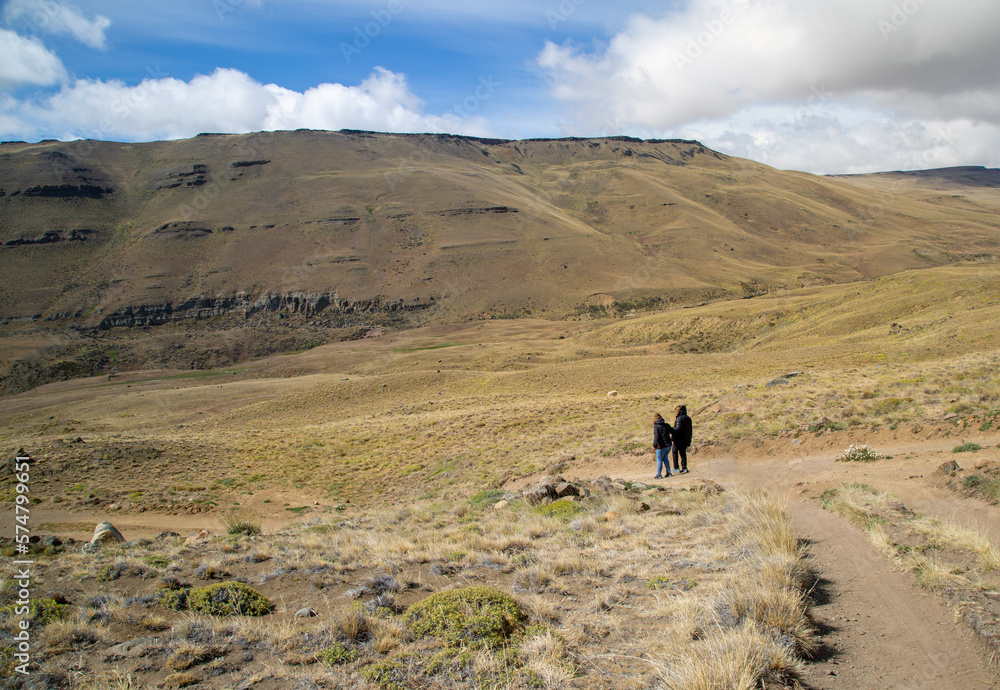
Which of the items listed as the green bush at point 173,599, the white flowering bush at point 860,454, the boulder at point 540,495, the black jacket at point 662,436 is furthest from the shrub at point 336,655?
the white flowering bush at point 860,454

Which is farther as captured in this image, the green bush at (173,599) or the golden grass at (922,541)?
the green bush at (173,599)

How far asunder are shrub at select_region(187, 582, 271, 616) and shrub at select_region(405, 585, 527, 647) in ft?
6.53

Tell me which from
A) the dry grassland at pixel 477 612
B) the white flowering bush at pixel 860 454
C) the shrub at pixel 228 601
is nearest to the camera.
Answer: the dry grassland at pixel 477 612

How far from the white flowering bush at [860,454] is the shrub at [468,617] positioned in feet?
30.8

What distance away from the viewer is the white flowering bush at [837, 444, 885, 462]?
10898 millimetres

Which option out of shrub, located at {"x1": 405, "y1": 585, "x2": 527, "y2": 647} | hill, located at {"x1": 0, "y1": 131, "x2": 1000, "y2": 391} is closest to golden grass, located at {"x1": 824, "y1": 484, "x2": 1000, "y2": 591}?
shrub, located at {"x1": 405, "y1": 585, "x2": 527, "y2": 647}

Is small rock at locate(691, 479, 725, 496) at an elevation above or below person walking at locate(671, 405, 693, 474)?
below

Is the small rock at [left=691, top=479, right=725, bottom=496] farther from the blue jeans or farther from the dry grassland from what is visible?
the blue jeans

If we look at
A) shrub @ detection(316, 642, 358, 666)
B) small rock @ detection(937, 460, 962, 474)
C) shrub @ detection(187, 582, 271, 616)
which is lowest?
shrub @ detection(187, 582, 271, 616)

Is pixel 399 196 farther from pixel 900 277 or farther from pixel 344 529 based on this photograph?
pixel 344 529

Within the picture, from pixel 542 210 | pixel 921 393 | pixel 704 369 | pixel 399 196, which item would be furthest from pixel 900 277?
pixel 399 196

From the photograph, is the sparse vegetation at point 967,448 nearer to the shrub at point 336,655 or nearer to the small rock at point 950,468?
the small rock at point 950,468

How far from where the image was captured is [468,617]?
5152 mm

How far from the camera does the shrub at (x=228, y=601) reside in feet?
19.5
